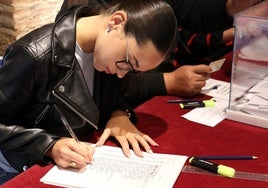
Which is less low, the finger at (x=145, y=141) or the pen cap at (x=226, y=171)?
the finger at (x=145, y=141)

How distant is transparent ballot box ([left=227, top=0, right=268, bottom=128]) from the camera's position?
137 cm

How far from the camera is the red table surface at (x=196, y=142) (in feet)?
3.37

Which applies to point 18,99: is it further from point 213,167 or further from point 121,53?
point 213,167

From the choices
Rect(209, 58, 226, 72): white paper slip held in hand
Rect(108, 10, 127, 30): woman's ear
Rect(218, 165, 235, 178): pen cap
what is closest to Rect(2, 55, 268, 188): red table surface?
Rect(218, 165, 235, 178): pen cap

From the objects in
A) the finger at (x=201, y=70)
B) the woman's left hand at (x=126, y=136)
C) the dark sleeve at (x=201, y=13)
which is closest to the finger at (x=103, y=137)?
the woman's left hand at (x=126, y=136)

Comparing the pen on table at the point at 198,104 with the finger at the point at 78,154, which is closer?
the finger at the point at 78,154

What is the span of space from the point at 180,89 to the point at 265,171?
22.5 inches

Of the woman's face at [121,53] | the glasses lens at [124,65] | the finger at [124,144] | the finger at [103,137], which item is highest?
the woman's face at [121,53]

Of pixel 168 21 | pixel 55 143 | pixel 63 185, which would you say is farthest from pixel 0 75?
pixel 168 21

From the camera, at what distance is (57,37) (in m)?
1.22

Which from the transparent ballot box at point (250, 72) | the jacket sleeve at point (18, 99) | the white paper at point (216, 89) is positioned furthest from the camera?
the white paper at point (216, 89)

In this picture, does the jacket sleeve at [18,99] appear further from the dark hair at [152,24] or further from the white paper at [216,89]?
the white paper at [216,89]

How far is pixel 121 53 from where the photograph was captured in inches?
46.5

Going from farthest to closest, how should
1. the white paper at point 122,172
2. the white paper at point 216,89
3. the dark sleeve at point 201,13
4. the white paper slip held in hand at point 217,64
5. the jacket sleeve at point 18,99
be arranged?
the dark sleeve at point 201,13 < the white paper slip held in hand at point 217,64 < the white paper at point 216,89 < the jacket sleeve at point 18,99 < the white paper at point 122,172
